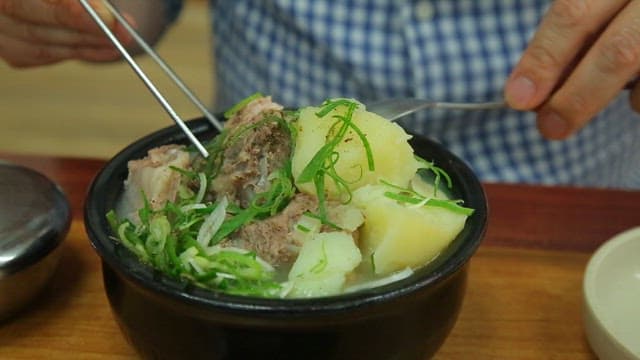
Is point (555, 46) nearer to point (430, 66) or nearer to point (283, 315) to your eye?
point (430, 66)

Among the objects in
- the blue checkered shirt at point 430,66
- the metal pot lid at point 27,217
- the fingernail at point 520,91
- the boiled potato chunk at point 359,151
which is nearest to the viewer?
the boiled potato chunk at point 359,151

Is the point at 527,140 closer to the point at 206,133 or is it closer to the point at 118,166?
the point at 206,133

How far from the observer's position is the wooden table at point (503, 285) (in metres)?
1.14

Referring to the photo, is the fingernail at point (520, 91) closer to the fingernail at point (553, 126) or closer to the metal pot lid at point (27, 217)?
the fingernail at point (553, 126)

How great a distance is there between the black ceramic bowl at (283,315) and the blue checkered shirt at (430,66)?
26.4 inches

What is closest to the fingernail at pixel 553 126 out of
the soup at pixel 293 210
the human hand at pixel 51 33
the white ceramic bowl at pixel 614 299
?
the white ceramic bowl at pixel 614 299

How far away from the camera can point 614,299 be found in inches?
46.6

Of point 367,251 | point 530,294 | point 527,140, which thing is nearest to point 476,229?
point 367,251

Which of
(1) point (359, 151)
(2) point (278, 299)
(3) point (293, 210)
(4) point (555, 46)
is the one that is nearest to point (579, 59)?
(4) point (555, 46)

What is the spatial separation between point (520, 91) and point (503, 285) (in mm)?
324

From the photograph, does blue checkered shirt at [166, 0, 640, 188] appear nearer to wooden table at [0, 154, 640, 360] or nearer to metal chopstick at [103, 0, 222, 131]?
wooden table at [0, 154, 640, 360]

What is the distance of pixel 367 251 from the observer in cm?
Answer: 99

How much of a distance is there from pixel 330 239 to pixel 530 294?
454mm

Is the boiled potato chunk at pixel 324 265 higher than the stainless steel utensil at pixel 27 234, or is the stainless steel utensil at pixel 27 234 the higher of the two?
the boiled potato chunk at pixel 324 265
